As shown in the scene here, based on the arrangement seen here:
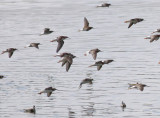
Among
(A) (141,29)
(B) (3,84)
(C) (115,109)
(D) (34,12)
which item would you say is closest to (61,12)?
(D) (34,12)

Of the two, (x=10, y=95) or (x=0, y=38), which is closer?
(x=10, y=95)

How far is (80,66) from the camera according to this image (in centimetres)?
5231

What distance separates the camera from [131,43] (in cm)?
6262

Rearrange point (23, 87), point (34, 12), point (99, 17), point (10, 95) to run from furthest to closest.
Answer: point (34, 12)
point (99, 17)
point (23, 87)
point (10, 95)

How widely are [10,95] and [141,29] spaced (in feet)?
107

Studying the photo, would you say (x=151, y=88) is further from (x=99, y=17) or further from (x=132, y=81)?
(x=99, y=17)

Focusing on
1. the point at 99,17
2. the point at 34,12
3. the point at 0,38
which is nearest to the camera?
the point at 0,38

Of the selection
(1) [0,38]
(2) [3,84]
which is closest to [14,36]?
(1) [0,38]

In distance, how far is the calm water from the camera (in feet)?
128

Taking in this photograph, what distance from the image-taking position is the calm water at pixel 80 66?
38.9m

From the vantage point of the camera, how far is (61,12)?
288ft

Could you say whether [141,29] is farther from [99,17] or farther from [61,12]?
[61,12]

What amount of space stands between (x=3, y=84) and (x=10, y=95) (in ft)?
12.3

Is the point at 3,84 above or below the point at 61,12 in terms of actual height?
below
